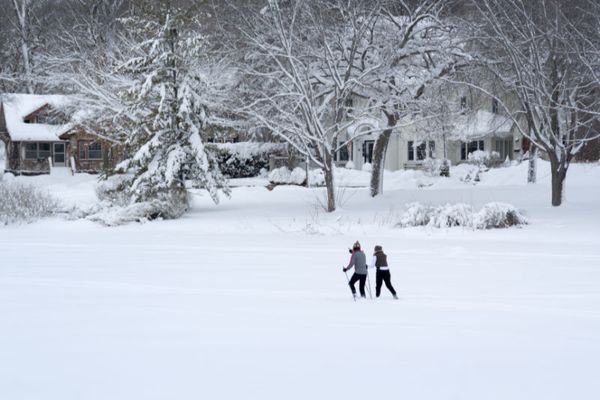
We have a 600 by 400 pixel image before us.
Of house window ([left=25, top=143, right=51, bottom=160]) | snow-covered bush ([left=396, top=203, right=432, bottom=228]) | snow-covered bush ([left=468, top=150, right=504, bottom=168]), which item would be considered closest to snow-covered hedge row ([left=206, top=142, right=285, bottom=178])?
snow-covered bush ([left=468, top=150, right=504, bottom=168])

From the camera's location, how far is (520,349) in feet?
30.8

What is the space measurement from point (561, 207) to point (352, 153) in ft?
81.5

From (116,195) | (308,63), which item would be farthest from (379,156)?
(116,195)

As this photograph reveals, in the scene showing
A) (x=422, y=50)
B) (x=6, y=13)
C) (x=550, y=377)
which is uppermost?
(x=6, y=13)

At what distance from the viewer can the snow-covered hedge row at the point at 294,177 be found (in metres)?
41.4

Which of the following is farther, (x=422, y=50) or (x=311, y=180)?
(x=311, y=180)

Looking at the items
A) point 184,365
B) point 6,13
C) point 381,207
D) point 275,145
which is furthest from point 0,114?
point 184,365

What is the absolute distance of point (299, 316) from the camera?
445 inches

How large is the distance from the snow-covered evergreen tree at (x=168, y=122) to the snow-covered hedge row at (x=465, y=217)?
7.90 m

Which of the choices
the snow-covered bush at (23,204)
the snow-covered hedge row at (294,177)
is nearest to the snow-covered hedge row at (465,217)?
the snow-covered bush at (23,204)

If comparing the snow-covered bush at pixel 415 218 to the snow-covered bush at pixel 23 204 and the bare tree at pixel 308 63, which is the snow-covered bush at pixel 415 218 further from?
the snow-covered bush at pixel 23 204

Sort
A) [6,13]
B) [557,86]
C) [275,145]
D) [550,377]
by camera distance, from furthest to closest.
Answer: [6,13] < [275,145] < [557,86] < [550,377]

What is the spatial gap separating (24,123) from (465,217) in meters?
37.4

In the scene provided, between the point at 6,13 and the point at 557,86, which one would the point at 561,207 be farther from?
the point at 6,13
